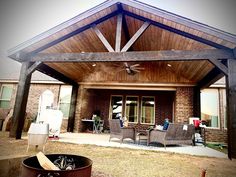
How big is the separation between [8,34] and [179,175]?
9.53 meters

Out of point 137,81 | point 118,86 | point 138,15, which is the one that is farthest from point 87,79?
point 138,15

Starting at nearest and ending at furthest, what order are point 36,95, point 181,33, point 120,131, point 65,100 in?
1. point 181,33
2. point 120,131
3. point 65,100
4. point 36,95

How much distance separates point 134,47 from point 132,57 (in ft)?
14.4

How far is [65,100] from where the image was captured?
10500 mm

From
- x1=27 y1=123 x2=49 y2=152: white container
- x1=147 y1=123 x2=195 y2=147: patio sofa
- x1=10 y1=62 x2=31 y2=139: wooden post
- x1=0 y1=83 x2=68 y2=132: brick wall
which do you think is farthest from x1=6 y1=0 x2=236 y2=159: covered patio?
x1=27 y1=123 x2=49 y2=152: white container

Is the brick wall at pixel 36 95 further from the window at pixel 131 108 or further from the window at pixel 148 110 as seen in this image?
the window at pixel 148 110

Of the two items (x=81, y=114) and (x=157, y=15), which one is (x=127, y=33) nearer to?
(x=157, y=15)

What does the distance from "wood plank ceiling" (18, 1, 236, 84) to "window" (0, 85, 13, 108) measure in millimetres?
5172

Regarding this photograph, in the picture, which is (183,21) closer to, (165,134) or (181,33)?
(181,33)

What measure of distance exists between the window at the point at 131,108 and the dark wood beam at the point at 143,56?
6.65 m

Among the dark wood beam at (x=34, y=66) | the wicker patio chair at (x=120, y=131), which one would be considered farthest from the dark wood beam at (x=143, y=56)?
the wicker patio chair at (x=120, y=131)

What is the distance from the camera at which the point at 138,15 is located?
5.64 m

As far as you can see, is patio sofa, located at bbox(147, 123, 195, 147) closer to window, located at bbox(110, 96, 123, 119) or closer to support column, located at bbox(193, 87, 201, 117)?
support column, located at bbox(193, 87, 201, 117)

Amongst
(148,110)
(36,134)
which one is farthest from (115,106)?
(36,134)
